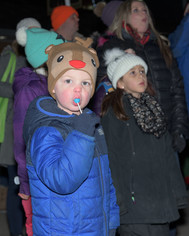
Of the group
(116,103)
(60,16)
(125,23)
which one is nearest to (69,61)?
(116,103)

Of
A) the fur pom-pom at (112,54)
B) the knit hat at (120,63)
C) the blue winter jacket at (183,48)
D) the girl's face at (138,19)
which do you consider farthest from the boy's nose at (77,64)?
the blue winter jacket at (183,48)

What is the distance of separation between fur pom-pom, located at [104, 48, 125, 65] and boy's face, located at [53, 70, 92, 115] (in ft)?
3.71

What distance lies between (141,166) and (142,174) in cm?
5

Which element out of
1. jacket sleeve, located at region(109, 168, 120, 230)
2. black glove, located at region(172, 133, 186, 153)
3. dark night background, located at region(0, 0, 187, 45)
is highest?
jacket sleeve, located at region(109, 168, 120, 230)

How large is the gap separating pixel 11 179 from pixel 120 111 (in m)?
1.28

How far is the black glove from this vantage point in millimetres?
2633

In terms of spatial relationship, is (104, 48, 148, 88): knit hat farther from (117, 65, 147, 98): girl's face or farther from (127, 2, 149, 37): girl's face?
(127, 2, 149, 37): girl's face

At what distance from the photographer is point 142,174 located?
226 cm

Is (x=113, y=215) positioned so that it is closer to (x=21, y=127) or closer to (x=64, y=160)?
(x=64, y=160)

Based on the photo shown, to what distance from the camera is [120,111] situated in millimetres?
2354

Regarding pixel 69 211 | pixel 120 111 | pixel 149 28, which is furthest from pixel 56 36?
pixel 69 211

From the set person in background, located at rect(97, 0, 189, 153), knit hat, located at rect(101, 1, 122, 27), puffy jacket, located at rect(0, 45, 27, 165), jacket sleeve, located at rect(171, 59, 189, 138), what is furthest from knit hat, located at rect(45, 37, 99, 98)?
knit hat, located at rect(101, 1, 122, 27)

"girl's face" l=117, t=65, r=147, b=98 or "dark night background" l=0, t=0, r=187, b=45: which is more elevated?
"girl's face" l=117, t=65, r=147, b=98

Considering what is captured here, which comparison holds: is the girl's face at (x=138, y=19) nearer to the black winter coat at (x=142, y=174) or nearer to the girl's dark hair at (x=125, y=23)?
the girl's dark hair at (x=125, y=23)
